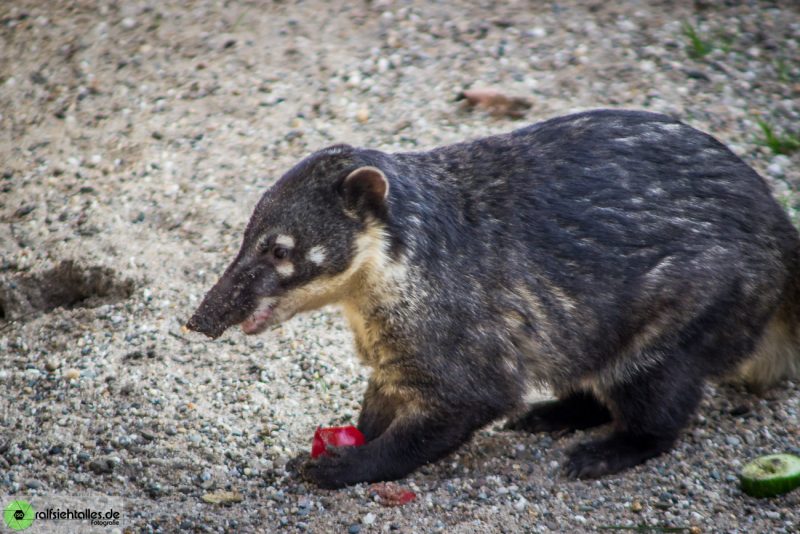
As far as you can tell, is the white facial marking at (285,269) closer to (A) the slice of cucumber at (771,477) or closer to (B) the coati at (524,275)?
(B) the coati at (524,275)

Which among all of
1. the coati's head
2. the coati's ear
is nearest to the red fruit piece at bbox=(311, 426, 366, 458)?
the coati's head

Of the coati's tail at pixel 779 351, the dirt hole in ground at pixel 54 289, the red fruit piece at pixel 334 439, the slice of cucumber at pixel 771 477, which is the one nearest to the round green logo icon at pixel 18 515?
the red fruit piece at pixel 334 439

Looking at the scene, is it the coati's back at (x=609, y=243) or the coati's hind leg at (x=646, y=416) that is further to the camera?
the coati's hind leg at (x=646, y=416)

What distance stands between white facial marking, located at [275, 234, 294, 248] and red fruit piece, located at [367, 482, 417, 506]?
1.30 metres

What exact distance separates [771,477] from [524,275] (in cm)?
158

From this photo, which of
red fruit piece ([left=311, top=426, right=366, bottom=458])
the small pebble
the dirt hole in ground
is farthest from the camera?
the dirt hole in ground

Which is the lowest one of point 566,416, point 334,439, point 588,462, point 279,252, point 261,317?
point 566,416

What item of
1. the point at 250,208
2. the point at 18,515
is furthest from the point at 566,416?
the point at 18,515

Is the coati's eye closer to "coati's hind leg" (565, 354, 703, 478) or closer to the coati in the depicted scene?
the coati

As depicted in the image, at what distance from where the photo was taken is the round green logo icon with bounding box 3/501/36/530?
4387 millimetres

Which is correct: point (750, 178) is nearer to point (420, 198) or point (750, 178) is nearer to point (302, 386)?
point (420, 198)

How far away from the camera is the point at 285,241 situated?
16.0 ft

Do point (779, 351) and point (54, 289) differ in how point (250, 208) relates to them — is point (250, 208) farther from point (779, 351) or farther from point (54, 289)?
point (779, 351)

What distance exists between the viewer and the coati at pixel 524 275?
4.94m
